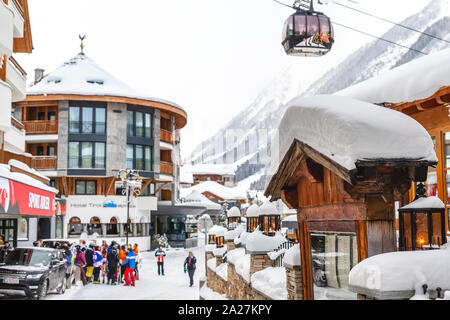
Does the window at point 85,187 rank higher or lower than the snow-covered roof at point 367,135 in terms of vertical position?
higher

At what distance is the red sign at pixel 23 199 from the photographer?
1335cm

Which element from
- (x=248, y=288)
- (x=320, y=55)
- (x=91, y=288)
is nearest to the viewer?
(x=248, y=288)

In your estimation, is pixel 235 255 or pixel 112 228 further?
pixel 112 228

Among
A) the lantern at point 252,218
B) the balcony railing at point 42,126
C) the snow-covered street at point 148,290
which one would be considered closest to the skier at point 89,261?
the snow-covered street at point 148,290

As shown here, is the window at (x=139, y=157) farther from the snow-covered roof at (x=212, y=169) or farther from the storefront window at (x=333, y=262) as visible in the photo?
the snow-covered roof at (x=212, y=169)

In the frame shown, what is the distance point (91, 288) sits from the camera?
1983 centimetres

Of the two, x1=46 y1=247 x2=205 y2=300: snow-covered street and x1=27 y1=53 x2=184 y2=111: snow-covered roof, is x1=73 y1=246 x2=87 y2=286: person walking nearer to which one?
x1=46 y1=247 x2=205 y2=300: snow-covered street

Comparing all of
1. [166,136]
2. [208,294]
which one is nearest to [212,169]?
[166,136]

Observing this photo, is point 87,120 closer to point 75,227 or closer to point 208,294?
point 75,227

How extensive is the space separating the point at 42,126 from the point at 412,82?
1557 inches

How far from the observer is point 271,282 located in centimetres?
930
